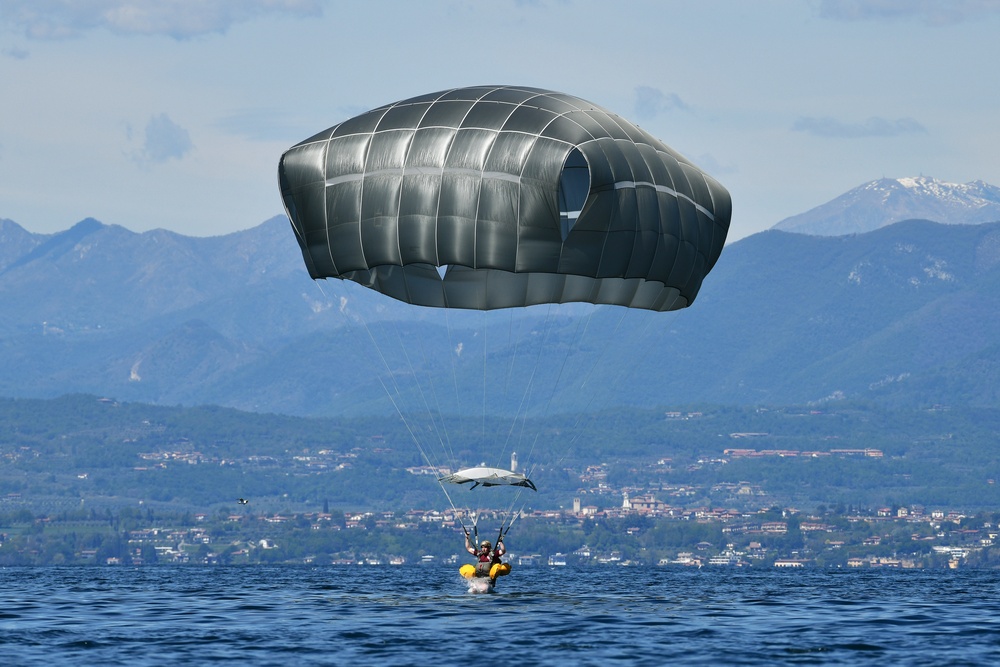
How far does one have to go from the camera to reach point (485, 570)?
6469 centimetres

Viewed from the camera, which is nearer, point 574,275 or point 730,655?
point 730,655

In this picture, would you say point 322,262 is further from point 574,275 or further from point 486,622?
point 486,622

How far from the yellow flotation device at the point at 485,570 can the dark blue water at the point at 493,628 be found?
43.1 inches

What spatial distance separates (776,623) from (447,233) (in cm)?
1834

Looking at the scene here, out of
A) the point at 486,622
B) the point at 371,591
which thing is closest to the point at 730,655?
the point at 486,622

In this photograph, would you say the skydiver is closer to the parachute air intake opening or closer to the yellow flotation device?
the yellow flotation device

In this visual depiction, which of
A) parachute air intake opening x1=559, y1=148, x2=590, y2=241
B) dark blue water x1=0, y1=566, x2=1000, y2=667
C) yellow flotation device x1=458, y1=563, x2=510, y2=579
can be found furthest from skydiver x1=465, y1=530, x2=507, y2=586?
parachute air intake opening x1=559, y1=148, x2=590, y2=241

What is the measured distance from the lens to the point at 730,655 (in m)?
51.3

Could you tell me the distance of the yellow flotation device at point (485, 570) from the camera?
63250 millimetres

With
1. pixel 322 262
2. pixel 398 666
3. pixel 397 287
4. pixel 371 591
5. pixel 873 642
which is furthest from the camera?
pixel 371 591

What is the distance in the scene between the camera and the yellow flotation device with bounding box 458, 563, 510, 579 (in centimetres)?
6325

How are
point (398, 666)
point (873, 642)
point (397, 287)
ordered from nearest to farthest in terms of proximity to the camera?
point (398, 666) < point (873, 642) < point (397, 287)

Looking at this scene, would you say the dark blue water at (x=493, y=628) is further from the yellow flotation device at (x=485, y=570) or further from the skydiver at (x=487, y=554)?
the skydiver at (x=487, y=554)

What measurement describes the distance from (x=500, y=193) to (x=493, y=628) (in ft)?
44.7
